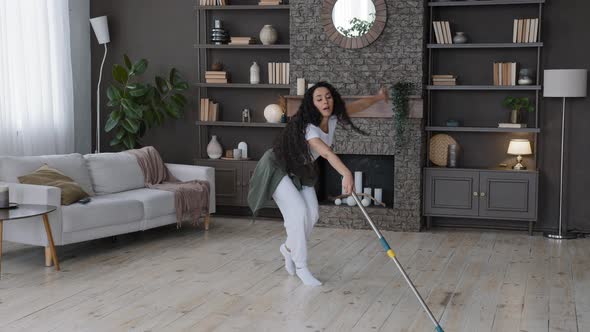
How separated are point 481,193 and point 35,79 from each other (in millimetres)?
4514

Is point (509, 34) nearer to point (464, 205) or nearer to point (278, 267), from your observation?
point (464, 205)

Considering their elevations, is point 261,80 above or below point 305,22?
below

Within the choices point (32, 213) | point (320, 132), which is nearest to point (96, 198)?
point (32, 213)

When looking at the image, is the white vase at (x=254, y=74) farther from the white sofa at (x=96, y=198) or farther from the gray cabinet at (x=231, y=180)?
the white sofa at (x=96, y=198)

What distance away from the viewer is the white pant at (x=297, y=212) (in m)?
5.04

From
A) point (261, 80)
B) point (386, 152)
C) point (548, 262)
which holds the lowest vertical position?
point (548, 262)

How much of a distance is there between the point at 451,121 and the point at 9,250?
416 cm

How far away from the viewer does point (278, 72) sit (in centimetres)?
781

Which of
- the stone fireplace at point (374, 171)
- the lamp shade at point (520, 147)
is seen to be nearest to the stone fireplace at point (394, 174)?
the stone fireplace at point (374, 171)

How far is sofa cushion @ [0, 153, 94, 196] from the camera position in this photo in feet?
19.7

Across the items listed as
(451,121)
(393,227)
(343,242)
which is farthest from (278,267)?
(451,121)

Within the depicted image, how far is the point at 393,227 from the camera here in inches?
289

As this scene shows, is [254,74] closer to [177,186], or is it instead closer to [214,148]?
[214,148]

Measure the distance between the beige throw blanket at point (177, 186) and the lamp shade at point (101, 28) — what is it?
1.54 metres
